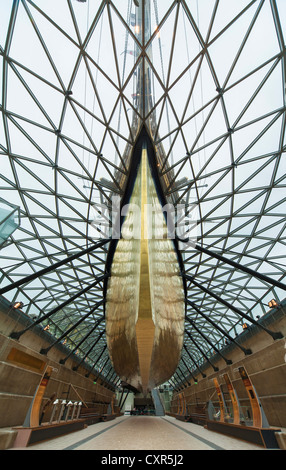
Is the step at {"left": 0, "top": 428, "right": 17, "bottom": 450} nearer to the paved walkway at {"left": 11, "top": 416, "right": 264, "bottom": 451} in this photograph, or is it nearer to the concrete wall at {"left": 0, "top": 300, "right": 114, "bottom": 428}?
the paved walkway at {"left": 11, "top": 416, "right": 264, "bottom": 451}

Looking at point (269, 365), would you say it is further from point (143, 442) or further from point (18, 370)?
point (18, 370)

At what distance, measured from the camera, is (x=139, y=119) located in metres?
13.3

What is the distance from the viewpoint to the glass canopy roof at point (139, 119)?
30.5 feet

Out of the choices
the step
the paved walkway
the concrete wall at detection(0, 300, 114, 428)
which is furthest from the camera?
the concrete wall at detection(0, 300, 114, 428)

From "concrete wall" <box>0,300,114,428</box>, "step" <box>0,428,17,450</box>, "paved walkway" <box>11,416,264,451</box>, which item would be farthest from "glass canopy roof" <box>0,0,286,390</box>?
"paved walkway" <box>11,416,264,451</box>

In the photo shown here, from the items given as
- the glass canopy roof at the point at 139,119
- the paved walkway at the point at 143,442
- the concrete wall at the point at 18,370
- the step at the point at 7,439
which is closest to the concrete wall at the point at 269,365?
the glass canopy roof at the point at 139,119

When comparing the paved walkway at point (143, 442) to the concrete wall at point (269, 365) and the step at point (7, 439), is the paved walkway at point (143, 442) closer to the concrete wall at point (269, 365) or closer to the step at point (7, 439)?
the step at point (7, 439)

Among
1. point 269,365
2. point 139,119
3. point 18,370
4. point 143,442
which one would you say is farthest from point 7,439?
point 269,365

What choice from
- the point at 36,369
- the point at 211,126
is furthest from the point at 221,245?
the point at 36,369

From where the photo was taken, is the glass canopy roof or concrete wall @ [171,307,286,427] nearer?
the glass canopy roof

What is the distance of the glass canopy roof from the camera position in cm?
930

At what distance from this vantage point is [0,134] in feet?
41.5

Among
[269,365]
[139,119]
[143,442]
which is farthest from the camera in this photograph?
[269,365]

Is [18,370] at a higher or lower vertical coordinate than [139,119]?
lower
